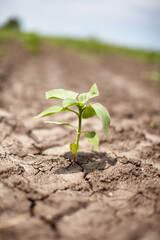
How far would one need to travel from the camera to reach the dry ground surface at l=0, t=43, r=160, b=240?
101cm

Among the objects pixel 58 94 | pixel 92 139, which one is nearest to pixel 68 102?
pixel 58 94

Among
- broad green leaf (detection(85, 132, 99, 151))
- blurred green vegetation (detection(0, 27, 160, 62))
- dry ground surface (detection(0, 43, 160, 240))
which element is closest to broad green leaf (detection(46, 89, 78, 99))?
broad green leaf (detection(85, 132, 99, 151))

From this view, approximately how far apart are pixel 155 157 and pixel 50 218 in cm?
111

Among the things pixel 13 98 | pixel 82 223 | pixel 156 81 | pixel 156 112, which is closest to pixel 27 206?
pixel 82 223

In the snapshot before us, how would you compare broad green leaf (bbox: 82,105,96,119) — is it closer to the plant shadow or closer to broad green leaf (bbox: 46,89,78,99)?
broad green leaf (bbox: 46,89,78,99)

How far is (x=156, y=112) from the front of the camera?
278cm

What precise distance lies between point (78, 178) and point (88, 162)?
0.72ft

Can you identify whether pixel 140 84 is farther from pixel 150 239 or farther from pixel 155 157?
pixel 150 239

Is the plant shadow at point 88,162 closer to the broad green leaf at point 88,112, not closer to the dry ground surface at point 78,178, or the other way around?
the dry ground surface at point 78,178

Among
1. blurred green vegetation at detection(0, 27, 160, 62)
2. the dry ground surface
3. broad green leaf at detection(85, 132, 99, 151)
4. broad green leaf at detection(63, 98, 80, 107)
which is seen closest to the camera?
the dry ground surface

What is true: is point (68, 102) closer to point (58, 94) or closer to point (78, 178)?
point (58, 94)

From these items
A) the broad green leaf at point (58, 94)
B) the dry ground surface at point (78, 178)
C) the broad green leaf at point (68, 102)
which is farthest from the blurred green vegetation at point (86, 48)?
the broad green leaf at point (68, 102)

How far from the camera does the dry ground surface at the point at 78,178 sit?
1.01 meters

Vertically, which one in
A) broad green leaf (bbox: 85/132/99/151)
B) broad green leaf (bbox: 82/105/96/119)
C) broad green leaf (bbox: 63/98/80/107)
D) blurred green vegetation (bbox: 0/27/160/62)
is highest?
blurred green vegetation (bbox: 0/27/160/62)
